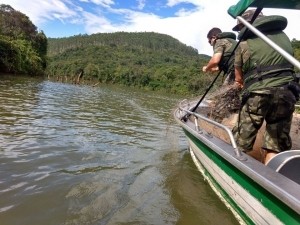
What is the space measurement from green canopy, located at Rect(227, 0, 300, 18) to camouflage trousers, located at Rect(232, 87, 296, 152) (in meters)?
0.76

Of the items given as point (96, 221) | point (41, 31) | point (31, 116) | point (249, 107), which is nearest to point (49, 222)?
point (96, 221)

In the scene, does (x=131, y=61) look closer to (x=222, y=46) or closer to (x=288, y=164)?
(x=222, y=46)

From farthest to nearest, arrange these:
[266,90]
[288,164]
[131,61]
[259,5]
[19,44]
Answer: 1. [131,61]
2. [19,44]
3. [266,90]
4. [259,5]
5. [288,164]

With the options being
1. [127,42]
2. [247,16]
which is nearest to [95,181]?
[247,16]

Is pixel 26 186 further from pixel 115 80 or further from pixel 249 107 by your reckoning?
pixel 115 80

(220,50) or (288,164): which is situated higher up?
(220,50)

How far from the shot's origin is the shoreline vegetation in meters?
40.0

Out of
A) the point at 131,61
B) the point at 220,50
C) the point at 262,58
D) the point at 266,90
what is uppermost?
the point at 131,61

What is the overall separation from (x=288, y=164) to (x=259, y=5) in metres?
1.33

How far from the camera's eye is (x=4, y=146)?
18.1 ft

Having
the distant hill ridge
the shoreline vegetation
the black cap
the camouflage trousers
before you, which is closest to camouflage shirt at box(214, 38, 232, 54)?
the black cap

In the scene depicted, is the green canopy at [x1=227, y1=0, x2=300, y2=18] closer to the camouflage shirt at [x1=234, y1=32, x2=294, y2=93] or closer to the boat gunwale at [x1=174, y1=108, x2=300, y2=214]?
the camouflage shirt at [x1=234, y1=32, x2=294, y2=93]

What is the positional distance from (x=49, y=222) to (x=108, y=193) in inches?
39.7

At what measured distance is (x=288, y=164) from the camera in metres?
2.76
